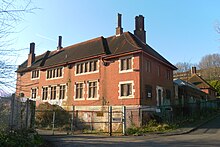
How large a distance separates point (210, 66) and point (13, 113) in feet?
243

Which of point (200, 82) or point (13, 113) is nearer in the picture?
point (13, 113)

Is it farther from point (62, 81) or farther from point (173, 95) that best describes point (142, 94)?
point (62, 81)

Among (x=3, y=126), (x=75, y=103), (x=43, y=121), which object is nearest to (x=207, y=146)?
(x=3, y=126)

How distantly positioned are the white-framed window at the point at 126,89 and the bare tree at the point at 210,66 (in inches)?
1930

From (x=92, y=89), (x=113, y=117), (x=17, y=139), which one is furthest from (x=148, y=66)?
(x=17, y=139)

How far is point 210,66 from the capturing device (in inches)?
3002

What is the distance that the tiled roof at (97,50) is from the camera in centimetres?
2706

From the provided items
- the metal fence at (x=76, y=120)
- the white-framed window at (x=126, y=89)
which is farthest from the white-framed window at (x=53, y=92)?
the white-framed window at (x=126, y=89)

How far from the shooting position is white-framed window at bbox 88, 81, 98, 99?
93.1 ft

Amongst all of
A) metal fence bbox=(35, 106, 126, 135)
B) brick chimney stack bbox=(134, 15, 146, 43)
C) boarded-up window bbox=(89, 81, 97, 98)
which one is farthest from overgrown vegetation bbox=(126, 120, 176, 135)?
brick chimney stack bbox=(134, 15, 146, 43)

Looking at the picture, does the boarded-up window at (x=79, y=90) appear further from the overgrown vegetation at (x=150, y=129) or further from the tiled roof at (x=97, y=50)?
the overgrown vegetation at (x=150, y=129)

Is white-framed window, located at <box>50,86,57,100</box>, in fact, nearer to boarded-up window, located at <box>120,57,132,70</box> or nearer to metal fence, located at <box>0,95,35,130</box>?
boarded-up window, located at <box>120,57,132,70</box>

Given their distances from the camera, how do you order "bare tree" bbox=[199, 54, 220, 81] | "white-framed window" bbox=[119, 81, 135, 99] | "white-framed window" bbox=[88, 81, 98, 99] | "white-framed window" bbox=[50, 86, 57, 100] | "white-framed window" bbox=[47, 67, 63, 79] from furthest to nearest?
1. "bare tree" bbox=[199, 54, 220, 81]
2. "white-framed window" bbox=[50, 86, 57, 100]
3. "white-framed window" bbox=[47, 67, 63, 79]
4. "white-framed window" bbox=[88, 81, 98, 99]
5. "white-framed window" bbox=[119, 81, 135, 99]

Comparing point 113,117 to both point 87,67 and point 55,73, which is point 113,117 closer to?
point 87,67
